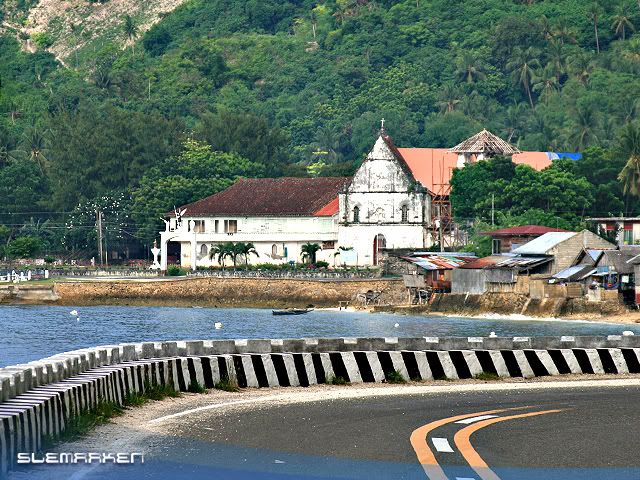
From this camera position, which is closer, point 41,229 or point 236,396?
point 236,396

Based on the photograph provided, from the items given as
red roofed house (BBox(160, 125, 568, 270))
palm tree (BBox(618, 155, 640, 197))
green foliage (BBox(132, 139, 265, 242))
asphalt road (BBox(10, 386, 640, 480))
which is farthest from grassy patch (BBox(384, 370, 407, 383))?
green foliage (BBox(132, 139, 265, 242))

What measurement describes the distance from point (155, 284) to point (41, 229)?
49.9 m

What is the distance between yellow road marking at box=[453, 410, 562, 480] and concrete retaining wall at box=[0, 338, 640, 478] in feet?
22.4

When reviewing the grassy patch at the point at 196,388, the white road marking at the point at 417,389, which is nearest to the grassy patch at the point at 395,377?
the white road marking at the point at 417,389

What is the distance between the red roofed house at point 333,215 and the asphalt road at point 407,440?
115m

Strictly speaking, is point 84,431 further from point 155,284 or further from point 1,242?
point 1,242

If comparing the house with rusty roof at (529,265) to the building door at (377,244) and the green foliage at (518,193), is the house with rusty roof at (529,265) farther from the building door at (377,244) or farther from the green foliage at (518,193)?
the green foliage at (518,193)

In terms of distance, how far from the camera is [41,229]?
620 ft

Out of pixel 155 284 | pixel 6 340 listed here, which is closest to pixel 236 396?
pixel 6 340

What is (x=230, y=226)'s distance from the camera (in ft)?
525

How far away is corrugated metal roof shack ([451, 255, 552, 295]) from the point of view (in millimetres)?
122919

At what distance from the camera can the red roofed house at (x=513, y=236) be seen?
136375mm

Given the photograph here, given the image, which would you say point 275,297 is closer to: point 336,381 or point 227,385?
point 336,381

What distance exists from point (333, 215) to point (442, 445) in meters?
126
